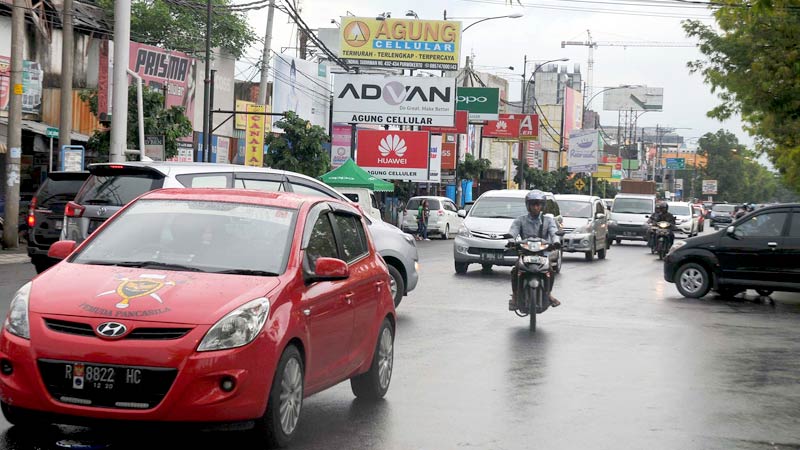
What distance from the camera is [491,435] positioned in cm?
781

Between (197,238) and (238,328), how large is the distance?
1195mm

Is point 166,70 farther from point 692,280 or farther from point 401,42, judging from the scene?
point 401,42

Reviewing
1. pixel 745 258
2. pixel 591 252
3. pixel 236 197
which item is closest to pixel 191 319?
pixel 236 197

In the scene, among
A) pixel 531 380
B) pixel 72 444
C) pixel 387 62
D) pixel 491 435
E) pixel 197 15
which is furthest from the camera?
pixel 387 62

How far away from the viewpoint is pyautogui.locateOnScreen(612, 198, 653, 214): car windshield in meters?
43.8

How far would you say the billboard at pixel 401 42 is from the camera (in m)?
66.1

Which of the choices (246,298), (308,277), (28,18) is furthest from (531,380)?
(28,18)

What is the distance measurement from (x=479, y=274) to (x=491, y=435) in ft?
54.3

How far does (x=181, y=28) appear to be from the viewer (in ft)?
169

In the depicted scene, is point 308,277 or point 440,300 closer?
point 308,277

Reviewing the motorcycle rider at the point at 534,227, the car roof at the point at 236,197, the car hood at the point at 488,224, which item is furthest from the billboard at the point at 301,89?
the car roof at the point at 236,197

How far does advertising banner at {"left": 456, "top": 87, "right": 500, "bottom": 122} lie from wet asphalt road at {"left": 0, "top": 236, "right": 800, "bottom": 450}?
1776 inches

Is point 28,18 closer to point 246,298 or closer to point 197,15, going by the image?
point 197,15

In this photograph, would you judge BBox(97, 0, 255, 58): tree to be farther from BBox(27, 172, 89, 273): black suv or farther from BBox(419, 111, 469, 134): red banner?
BBox(27, 172, 89, 273): black suv
